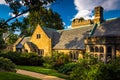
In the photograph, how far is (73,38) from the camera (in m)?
32.5

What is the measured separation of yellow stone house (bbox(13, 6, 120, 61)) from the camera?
24.4 meters

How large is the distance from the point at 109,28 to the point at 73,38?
7.38 m

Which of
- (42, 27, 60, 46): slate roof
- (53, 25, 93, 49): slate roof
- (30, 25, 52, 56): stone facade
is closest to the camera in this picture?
(53, 25, 93, 49): slate roof

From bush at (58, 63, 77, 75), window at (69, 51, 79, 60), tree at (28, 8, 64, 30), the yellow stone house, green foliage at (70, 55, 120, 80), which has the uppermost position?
tree at (28, 8, 64, 30)

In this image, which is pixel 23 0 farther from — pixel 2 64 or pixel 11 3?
pixel 2 64

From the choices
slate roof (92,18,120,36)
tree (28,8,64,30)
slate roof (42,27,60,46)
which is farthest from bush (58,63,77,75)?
tree (28,8,64,30)

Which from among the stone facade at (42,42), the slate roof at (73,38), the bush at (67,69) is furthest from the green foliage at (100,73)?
the stone facade at (42,42)

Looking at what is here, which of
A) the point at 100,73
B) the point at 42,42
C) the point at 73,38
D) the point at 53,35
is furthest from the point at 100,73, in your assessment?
the point at 53,35

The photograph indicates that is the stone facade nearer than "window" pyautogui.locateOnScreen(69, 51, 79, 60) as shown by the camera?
No

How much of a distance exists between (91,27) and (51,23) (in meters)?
32.0

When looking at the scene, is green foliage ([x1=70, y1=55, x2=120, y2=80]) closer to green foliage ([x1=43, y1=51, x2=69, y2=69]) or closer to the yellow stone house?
the yellow stone house

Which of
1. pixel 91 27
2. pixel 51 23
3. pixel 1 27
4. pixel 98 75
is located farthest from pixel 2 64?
pixel 51 23

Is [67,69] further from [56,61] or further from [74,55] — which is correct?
[74,55]

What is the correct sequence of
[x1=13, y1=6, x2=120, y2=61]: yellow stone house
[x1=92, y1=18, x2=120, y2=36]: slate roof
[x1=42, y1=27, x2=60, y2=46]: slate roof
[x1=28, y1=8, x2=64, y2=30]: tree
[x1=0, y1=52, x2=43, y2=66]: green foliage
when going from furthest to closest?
[x1=28, y1=8, x2=64, y2=30]: tree, [x1=42, y1=27, x2=60, y2=46]: slate roof, [x1=0, y1=52, x2=43, y2=66]: green foliage, [x1=92, y1=18, x2=120, y2=36]: slate roof, [x1=13, y1=6, x2=120, y2=61]: yellow stone house
